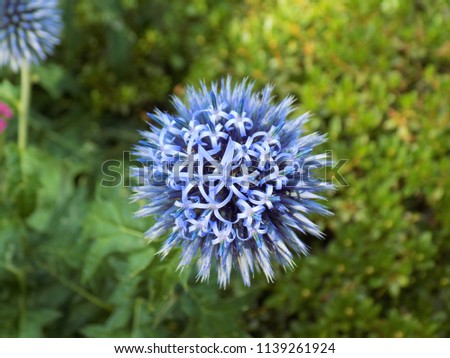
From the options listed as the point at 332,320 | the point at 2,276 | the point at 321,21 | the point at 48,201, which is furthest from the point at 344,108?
the point at 2,276

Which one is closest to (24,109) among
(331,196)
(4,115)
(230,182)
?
(4,115)

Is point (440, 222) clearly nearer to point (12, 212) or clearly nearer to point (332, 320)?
point (332, 320)

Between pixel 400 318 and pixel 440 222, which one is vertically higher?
pixel 440 222

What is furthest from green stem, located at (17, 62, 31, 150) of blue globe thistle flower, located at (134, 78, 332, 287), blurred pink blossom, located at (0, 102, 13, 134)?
blue globe thistle flower, located at (134, 78, 332, 287)

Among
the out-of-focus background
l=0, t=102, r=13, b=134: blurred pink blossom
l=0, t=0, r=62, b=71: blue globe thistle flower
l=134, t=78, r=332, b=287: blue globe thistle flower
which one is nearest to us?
l=134, t=78, r=332, b=287: blue globe thistle flower

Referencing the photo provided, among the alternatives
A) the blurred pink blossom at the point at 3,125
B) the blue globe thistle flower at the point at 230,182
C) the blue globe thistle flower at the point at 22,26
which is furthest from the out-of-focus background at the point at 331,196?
the blue globe thistle flower at the point at 230,182

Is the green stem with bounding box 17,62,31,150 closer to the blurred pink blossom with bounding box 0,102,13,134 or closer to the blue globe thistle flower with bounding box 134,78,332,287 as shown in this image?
the blurred pink blossom with bounding box 0,102,13,134
